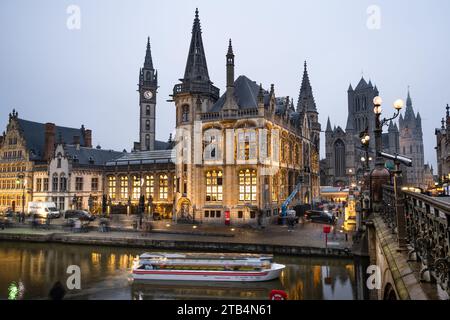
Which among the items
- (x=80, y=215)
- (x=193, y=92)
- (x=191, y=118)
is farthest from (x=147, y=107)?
(x=80, y=215)

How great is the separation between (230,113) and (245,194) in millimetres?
10385

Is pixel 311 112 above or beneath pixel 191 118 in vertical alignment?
above

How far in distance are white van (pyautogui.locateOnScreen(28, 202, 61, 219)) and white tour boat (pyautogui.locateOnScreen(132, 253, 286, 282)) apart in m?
35.1

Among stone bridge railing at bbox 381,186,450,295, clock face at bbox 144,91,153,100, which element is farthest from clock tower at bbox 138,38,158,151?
stone bridge railing at bbox 381,186,450,295

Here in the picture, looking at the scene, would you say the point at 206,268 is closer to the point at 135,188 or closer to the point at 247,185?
the point at 247,185

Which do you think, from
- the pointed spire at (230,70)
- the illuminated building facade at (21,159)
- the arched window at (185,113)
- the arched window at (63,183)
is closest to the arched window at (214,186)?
the arched window at (185,113)

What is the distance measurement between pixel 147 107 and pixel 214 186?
42.3m

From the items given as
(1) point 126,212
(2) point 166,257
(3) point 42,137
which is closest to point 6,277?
(2) point 166,257

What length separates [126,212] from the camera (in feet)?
200

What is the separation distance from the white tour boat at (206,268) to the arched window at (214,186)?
69.2 feet

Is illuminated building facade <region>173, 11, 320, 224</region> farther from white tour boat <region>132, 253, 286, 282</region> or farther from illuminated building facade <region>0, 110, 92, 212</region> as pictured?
illuminated building facade <region>0, 110, 92, 212</region>

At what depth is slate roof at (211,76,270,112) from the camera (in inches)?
1869

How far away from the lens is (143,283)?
2467 cm
